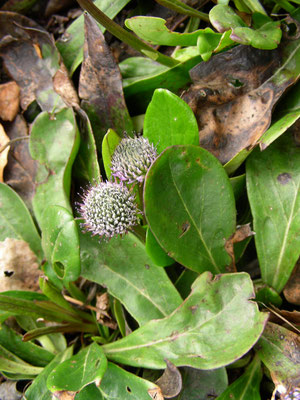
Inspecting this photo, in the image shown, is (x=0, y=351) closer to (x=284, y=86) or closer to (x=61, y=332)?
(x=61, y=332)

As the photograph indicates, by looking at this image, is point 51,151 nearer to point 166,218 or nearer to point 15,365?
point 166,218

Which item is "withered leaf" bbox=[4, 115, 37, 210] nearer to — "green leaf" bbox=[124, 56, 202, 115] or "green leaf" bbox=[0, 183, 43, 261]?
"green leaf" bbox=[0, 183, 43, 261]

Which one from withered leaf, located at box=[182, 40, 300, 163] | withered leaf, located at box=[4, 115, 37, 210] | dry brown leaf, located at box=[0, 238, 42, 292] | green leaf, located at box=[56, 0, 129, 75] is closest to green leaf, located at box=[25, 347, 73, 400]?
dry brown leaf, located at box=[0, 238, 42, 292]

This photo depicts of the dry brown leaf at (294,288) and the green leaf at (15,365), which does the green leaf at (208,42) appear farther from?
the green leaf at (15,365)

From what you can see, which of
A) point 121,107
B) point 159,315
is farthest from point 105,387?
point 121,107

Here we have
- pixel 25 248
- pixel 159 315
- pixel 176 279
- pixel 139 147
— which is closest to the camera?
pixel 139 147

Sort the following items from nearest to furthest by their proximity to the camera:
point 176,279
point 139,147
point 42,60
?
point 139,147
point 176,279
point 42,60

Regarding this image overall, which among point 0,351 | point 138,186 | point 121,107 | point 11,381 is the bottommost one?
point 11,381
